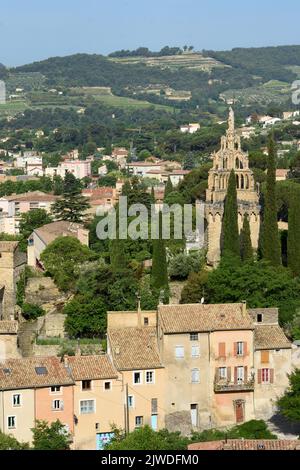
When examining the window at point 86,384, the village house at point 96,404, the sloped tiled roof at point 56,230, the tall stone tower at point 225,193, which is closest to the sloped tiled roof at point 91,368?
the village house at point 96,404

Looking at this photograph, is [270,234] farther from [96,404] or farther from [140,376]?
[96,404]

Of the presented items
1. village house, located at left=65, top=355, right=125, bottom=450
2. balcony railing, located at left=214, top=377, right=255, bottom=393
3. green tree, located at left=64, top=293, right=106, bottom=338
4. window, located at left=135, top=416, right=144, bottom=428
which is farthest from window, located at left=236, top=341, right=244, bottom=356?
green tree, located at left=64, top=293, right=106, bottom=338

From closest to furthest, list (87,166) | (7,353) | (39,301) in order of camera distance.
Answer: (7,353) → (39,301) → (87,166)

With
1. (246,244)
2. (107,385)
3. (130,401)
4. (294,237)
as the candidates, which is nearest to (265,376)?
(130,401)

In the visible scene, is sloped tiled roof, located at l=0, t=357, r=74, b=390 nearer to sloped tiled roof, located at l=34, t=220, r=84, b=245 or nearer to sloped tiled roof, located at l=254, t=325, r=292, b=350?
sloped tiled roof, located at l=254, t=325, r=292, b=350

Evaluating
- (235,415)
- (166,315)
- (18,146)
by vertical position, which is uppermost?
(166,315)

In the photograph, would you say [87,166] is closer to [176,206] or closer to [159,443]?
[176,206]

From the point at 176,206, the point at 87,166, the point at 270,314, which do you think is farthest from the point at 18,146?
the point at 270,314
